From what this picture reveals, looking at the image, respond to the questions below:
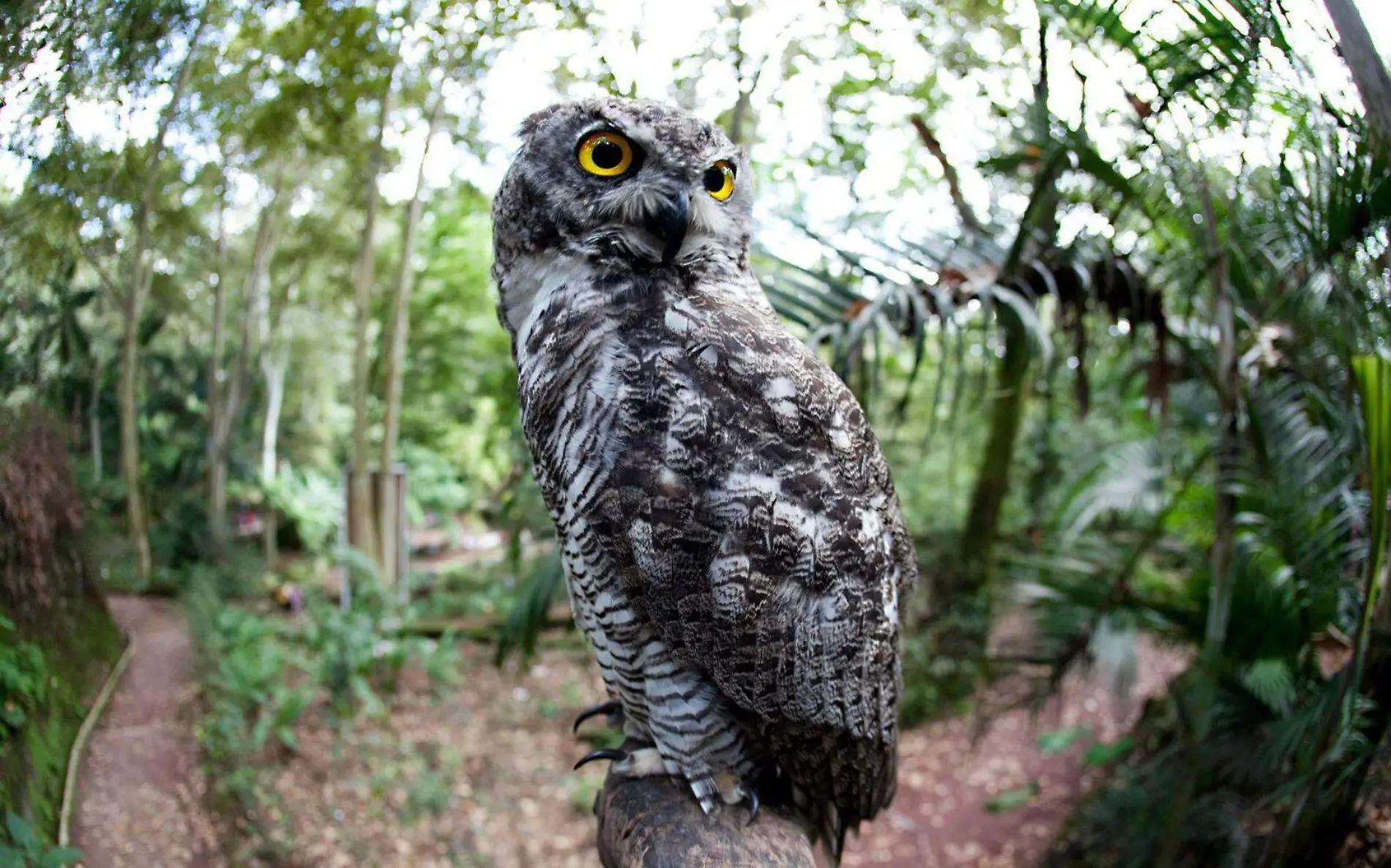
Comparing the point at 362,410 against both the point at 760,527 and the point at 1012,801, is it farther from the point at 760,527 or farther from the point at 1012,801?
the point at 1012,801

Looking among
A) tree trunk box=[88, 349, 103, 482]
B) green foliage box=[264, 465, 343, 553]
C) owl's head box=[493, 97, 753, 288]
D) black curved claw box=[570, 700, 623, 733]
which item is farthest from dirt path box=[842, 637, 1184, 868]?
tree trunk box=[88, 349, 103, 482]

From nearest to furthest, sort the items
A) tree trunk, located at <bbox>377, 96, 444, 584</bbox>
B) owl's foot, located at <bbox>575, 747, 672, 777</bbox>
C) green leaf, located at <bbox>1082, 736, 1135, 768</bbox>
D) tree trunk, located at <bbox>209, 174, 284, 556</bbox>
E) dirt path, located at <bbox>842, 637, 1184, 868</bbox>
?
owl's foot, located at <bbox>575, 747, 672, 777</bbox>, tree trunk, located at <bbox>209, 174, 284, 556</bbox>, green leaf, located at <bbox>1082, 736, 1135, 768</bbox>, dirt path, located at <bbox>842, 637, 1184, 868</bbox>, tree trunk, located at <bbox>377, 96, 444, 584</bbox>

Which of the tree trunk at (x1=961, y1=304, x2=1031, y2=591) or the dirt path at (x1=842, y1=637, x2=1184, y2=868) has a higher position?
the tree trunk at (x1=961, y1=304, x2=1031, y2=591)

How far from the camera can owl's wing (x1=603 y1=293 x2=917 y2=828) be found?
4.64ft

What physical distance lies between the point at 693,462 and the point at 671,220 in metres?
0.48

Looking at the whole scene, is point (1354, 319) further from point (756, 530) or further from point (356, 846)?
point (356, 846)

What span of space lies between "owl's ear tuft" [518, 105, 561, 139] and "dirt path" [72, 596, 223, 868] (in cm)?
140

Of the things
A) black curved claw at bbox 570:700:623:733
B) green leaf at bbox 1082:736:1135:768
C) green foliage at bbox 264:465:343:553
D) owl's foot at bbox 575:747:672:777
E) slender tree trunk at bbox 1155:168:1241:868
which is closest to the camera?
owl's foot at bbox 575:747:672:777

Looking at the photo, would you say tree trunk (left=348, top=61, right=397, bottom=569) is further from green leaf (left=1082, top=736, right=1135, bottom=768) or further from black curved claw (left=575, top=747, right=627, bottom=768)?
green leaf (left=1082, top=736, right=1135, bottom=768)

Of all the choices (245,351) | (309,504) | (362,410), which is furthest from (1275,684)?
(362,410)

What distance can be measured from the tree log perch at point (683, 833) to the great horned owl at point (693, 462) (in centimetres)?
6

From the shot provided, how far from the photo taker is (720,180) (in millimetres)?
1623

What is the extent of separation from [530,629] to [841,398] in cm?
171

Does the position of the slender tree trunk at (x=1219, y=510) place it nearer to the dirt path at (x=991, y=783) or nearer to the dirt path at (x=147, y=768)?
the dirt path at (x=991, y=783)
